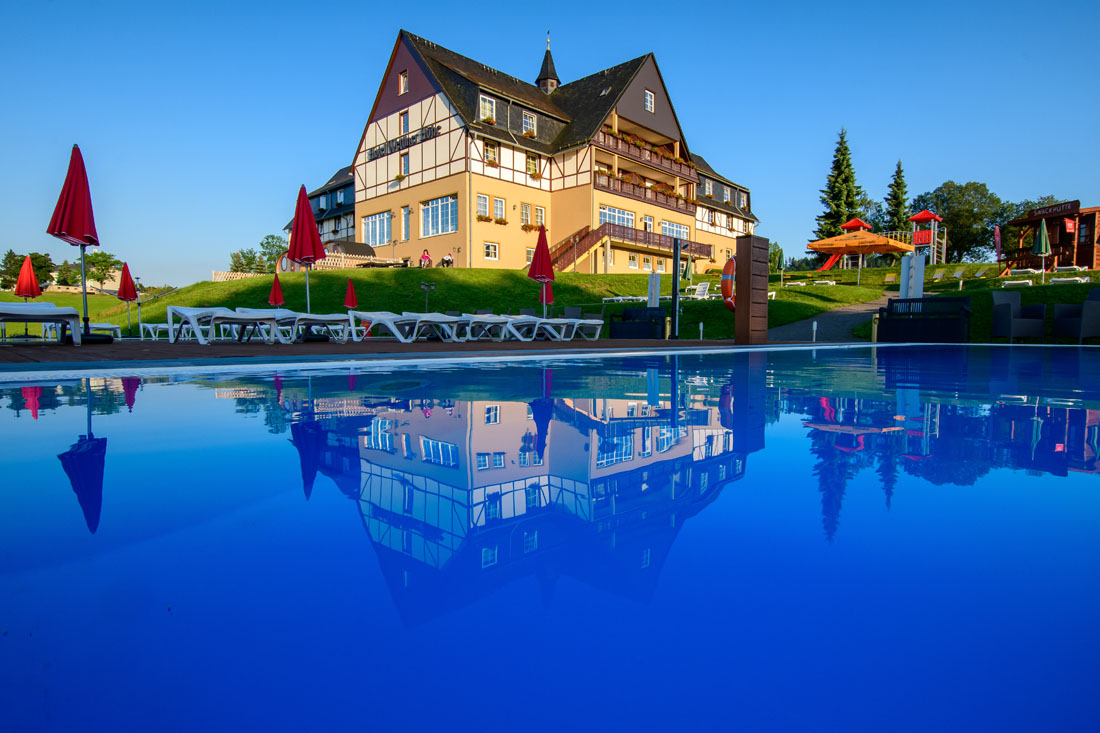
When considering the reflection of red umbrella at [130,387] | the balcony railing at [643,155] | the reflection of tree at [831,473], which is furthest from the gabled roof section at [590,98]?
the reflection of tree at [831,473]

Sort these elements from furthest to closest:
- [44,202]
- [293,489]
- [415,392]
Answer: [44,202]
[415,392]
[293,489]

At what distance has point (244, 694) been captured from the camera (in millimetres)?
825

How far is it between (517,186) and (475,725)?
99.0 ft

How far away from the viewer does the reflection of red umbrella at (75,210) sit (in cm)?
792

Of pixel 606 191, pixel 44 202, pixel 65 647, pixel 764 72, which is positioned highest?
pixel 764 72

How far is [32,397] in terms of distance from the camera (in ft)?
14.0

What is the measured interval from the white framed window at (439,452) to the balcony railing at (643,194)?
28.7m

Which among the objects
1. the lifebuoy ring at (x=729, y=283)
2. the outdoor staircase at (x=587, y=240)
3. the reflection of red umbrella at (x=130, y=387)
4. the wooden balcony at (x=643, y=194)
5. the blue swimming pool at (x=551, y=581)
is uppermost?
the wooden balcony at (x=643, y=194)

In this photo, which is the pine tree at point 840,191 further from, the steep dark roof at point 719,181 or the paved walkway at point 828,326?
the paved walkway at point 828,326

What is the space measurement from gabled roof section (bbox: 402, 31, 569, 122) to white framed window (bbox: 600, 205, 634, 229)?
241 inches

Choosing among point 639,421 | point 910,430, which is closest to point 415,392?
point 639,421

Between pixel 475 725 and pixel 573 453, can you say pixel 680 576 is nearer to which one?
pixel 475 725

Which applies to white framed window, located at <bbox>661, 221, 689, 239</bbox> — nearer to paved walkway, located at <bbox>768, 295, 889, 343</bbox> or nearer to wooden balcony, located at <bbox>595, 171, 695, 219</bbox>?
wooden balcony, located at <bbox>595, 171, 695, 219</bbox>

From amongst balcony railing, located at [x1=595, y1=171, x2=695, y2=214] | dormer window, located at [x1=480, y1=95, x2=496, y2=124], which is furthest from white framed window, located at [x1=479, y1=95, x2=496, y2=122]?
balcony railing, located at [x1=595, y1=171, x2=695, y2=214]
